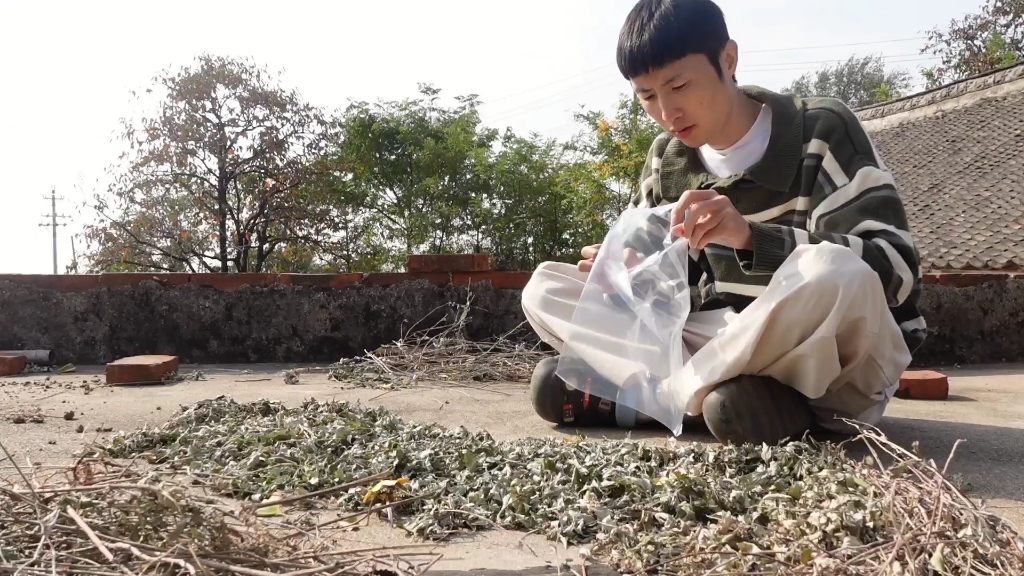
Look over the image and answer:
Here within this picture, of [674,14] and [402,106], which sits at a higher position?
[402,106]

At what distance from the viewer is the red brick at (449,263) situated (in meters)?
4.44

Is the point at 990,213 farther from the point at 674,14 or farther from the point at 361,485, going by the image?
the point at 361,485

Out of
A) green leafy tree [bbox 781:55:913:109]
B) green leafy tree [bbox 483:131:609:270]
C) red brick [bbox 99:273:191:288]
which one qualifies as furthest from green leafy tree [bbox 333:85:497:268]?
green leafy tree [bbox 781:55:913:109]

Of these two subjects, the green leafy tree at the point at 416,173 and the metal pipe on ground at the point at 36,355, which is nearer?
the metal pipe on ground at the point at 36,355

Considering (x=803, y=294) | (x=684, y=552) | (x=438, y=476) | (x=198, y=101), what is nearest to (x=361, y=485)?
Result: (x=438, y=476)

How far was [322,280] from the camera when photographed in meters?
4.44

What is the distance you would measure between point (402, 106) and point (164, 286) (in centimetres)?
705

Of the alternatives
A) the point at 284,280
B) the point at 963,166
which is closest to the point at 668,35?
the point at 284,280

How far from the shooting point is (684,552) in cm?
122

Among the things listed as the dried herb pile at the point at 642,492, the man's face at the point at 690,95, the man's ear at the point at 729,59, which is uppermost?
the man's ear at the point at 729,59

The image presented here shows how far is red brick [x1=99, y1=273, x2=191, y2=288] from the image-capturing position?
4371 millimetres

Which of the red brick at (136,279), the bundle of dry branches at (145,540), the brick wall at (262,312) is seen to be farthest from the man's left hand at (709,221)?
the red brick at (136,279)

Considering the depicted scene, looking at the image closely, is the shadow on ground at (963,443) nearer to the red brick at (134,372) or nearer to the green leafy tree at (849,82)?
the red brick at (134,372)

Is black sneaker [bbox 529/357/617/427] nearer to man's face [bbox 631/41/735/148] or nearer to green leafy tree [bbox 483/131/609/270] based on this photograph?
man's face [bbox 631/41/735/148]
